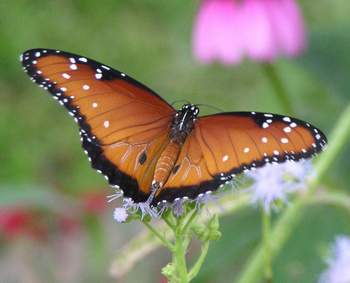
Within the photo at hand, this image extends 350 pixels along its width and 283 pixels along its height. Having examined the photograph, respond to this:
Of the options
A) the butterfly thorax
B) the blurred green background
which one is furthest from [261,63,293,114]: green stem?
the butterfly thorax

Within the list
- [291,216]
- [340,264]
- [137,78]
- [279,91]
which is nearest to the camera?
[340,264]

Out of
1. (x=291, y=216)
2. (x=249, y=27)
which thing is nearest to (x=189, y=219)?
(x=291, y=216)

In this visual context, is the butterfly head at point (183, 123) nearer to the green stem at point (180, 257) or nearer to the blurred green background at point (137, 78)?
the green stem at point (180, 257)

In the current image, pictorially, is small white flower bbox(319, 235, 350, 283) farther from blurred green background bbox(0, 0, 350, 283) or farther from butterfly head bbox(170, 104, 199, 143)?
butterfly head bbox(170, 104, 199, 143)

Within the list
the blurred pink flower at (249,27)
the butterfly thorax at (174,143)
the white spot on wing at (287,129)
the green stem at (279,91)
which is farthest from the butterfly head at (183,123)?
the blurred pink flower at (249,27)

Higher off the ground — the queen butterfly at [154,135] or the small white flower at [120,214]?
the queen butterfly at [154,135]

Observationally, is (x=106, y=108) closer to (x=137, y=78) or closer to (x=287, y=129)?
(x=287, y=129)

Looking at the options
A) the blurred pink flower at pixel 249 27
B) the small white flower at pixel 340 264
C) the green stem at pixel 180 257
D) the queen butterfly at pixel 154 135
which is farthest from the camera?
the blurred pink flower at pixel 249 27
